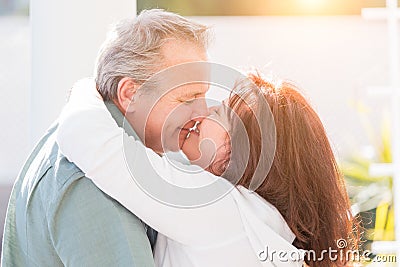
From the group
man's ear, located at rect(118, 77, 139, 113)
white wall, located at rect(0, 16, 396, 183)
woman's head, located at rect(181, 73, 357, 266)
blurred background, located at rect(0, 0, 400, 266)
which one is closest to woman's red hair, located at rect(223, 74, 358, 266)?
woman's head, located at rect(181, 73, 357, 266)

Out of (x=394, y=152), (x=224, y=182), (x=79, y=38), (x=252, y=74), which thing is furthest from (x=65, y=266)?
(x=394, y=152)

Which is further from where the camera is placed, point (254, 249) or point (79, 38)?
point (79, 38)

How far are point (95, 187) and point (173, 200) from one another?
0.17 m

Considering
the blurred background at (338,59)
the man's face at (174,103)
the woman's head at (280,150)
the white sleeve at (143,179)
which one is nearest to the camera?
the white sleeve at (143,179)

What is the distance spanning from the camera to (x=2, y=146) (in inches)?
105

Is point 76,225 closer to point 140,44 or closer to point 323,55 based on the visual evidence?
point 140,44

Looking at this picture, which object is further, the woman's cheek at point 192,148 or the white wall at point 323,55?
the white wall at point 323,55

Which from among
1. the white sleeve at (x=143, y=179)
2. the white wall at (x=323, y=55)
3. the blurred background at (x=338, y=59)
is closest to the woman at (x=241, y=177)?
the white sleeve at (x=143, y=179)

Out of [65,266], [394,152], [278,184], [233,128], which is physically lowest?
[394,152]

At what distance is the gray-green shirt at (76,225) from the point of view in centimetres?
152

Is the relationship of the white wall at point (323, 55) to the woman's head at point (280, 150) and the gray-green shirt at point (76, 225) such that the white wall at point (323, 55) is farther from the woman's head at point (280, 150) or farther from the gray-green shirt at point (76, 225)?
the gray-green shirt at point (76, 225)

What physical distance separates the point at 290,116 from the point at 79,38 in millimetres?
1060

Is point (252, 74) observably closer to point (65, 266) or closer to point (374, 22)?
point (65, 266)

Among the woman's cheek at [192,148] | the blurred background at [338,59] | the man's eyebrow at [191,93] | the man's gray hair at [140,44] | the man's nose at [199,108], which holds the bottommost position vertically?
the blurred background at [338,59]
